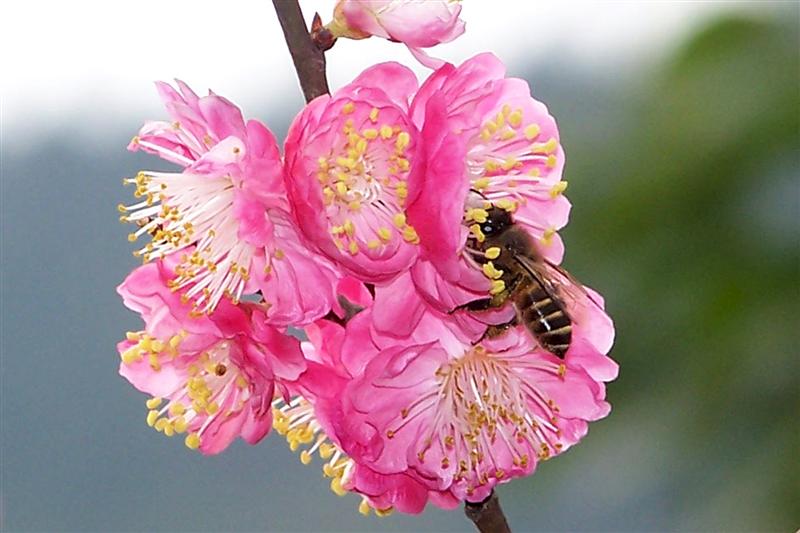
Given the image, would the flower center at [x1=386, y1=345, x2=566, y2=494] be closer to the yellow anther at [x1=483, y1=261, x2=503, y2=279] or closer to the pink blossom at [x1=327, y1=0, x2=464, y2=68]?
the yellow anther at [x1=483, y1=261, x2=503, y2=279]

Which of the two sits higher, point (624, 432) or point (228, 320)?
point (228, 320)

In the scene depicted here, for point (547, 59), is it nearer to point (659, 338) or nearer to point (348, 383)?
point (659, 338)

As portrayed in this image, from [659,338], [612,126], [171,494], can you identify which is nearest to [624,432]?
[659,338]

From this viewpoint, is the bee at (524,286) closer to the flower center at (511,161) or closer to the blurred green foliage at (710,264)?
the flower center at (511,161)

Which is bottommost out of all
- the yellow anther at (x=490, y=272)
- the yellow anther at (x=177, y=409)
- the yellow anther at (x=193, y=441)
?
the yellow anther at (x=193, y=441)

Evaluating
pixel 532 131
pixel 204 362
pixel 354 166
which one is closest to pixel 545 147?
pixel 532 131

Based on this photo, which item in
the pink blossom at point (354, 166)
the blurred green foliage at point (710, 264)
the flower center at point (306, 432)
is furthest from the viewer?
the blurred green foliage at point (710, 264)

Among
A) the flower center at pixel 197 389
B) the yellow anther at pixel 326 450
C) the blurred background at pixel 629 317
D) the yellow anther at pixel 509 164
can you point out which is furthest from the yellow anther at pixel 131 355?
the blurred background at pixel 629 317
